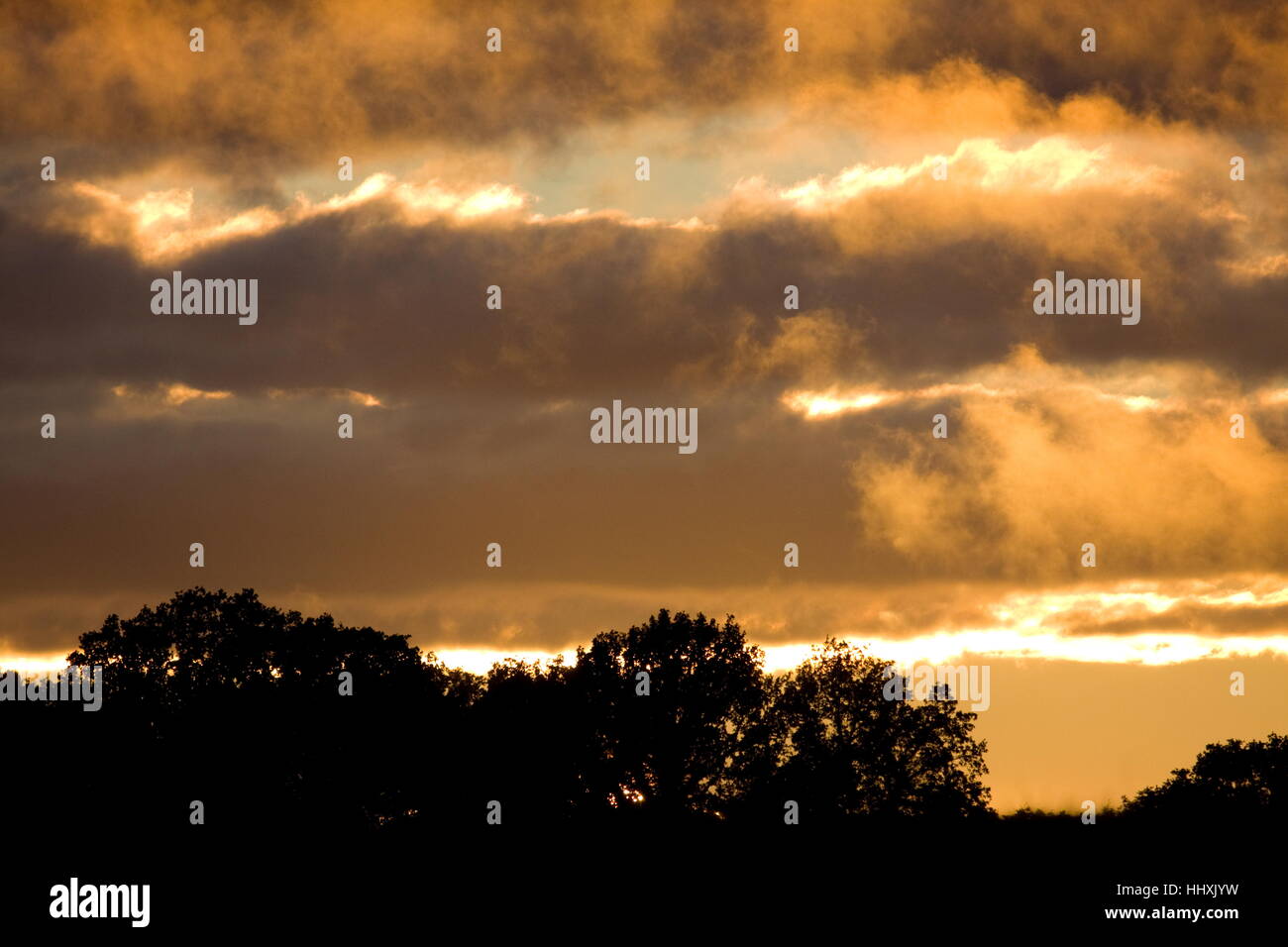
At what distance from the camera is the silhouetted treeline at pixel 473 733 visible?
313 feet

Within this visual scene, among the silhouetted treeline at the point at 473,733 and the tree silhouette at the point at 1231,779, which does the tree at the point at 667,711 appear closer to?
the silhouetted treeline at the point at 473,733

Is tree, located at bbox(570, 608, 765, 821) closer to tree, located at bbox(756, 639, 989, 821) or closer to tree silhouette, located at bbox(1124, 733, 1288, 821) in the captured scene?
tree, located at bbox(756, 639, 989, 821)

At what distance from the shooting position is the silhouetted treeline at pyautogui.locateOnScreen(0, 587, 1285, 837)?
313ft

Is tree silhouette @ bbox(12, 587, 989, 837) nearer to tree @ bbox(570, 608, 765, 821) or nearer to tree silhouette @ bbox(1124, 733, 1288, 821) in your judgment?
tree @ bbox(570, 608, 765, 821)

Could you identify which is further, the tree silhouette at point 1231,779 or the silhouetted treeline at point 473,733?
the tree silhouette at point 1231,779

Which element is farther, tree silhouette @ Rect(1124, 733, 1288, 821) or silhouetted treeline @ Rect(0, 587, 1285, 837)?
tree silhouette @ Rect(1124, 733, 1288, 821)

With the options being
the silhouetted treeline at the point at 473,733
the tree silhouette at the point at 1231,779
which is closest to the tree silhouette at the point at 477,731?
the silhouetted treeline at the point at 473,733

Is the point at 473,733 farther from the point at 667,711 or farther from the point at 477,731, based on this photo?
the point at 667,711

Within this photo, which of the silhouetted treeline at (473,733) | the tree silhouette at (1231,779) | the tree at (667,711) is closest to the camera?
the silhouetted treeline at (473,733)

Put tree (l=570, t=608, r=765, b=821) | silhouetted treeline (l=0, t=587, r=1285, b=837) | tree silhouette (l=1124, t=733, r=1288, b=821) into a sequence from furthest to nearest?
tree silhouette (l=1124, t=733, r=1288, b=821) < tree (l=570, t=608, r=765, b=821) < silhouetted treeline (l=0, t=587, r=1285, b=837)

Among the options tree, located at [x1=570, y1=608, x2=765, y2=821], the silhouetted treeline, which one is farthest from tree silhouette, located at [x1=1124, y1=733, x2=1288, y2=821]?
tree, located at [x1=570, y1=608, x2=765, y2=821]

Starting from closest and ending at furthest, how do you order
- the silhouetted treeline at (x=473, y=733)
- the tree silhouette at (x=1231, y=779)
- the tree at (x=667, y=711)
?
the silhouetted treeline at (x=473, y=733) → the tree at (x=667, y=711) → the tree silhouette at (x=1231, y=779)

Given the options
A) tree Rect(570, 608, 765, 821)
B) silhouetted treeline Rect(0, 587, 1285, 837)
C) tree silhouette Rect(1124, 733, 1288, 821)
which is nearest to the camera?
silhouetted treeline Rect(0, 587, 1285, 837)
